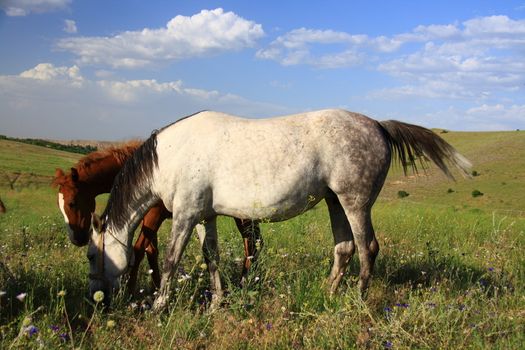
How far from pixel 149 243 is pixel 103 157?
1.60m

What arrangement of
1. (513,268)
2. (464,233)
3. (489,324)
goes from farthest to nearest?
(464,233)
(513,268)
(489,324)

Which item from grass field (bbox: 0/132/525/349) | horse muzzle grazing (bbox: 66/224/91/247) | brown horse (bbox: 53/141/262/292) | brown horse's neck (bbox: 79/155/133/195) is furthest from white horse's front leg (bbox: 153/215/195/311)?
brown horse's neck (bbox: 79/155/133/195)

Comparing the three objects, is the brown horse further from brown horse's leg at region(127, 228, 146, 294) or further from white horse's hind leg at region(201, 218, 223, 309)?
white horse's hind leg at region(201, 218, 223, 309)

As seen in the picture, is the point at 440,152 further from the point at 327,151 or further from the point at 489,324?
the point at 489,324

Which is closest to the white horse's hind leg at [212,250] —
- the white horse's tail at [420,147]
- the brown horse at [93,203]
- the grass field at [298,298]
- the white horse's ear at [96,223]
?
the grass field at [298,298]

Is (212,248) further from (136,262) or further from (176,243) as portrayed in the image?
(136,262)

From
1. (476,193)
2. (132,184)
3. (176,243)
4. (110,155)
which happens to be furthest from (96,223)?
(476,193)

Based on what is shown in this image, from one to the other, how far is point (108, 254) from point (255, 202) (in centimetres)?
184

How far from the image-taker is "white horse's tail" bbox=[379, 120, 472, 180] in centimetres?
585

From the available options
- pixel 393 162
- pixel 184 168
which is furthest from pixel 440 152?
pixel 184 168

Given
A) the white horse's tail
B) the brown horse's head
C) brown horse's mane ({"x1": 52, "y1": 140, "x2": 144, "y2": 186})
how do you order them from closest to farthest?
1. the white horse's tail
2. the brown horse's head
3. brown horse's mane ({"x1": 52, "y1": 140, "x2": 144, "y2": 186})

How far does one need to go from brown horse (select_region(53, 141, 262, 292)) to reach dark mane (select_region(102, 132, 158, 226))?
1.36 feet

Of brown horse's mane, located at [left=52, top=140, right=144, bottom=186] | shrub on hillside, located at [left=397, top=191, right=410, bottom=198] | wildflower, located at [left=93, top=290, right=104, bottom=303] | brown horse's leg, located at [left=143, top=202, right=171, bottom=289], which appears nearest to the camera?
wildflower, located at [left=93, top=290, right=104, bottom=303]

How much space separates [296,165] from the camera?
5051 mm
